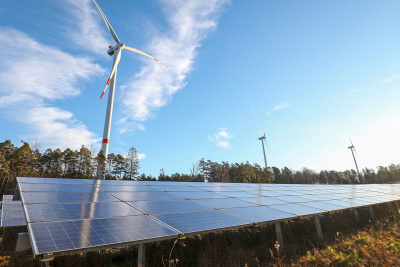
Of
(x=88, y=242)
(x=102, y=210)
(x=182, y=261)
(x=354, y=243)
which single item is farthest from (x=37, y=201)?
(x=354, y=243)

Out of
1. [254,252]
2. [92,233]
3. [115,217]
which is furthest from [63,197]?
[254,252]

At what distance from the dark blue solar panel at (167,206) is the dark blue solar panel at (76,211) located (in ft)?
1.79

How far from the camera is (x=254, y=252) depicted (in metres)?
11.0

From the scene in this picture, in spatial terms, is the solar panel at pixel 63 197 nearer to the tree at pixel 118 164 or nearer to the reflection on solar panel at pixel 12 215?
the reflection on solar panel at pixel 12 215

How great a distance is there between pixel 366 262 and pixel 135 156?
281 feet

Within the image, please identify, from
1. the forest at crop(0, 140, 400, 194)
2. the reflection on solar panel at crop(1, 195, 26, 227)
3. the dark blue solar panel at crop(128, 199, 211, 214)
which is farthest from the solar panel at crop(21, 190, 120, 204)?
the forest at crop(0, 140, 400, 194)

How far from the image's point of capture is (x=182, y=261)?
1046cm

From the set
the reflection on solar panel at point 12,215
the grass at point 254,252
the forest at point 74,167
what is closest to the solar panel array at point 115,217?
the grass at point 254,252

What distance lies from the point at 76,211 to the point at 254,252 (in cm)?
868

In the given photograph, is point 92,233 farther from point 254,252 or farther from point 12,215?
point 12,215

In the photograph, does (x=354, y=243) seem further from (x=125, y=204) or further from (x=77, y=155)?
(x=77, y=155)

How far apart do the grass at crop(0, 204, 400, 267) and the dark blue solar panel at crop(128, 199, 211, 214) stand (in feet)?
6.29

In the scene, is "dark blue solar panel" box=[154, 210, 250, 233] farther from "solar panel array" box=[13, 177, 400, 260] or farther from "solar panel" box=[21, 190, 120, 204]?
"solar panel" box=[21, 190, 120, 204]

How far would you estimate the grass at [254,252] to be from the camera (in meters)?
9.78
